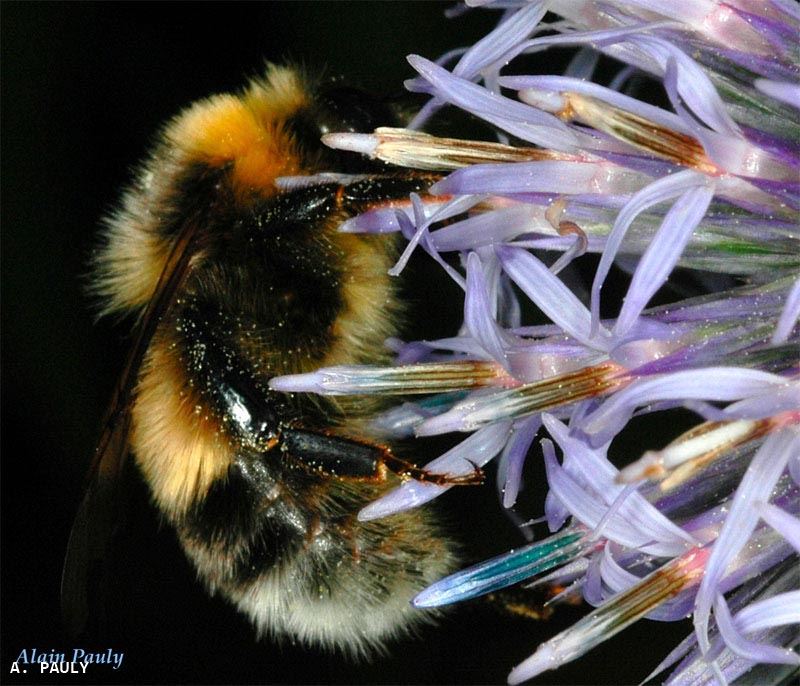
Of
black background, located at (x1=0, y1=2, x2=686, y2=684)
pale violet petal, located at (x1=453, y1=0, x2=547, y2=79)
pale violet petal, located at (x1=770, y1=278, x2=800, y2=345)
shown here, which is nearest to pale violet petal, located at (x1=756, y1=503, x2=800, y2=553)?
pale violet petal, located at (x1=770, y1=278, x2=800, y2=345)

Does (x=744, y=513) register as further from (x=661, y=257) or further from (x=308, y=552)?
(x=308, y=552)

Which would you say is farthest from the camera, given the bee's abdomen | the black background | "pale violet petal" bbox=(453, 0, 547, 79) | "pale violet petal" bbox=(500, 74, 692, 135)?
the black background

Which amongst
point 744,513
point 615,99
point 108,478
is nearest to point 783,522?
point 744,513

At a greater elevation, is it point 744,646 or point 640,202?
point 640,202

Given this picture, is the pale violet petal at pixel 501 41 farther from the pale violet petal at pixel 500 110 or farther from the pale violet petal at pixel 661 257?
the pale violet petal at pixel 661 257

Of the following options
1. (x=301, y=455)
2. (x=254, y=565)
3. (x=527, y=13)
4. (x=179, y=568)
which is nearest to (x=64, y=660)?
(x=179, y=568)

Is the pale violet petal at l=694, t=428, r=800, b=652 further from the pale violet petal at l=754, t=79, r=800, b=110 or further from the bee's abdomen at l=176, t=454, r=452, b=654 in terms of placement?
the bee's abdomen at l=176, t=454, r=452, b=654

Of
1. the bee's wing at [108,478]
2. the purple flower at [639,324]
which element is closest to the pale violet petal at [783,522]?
the purple flower at [639,324]
